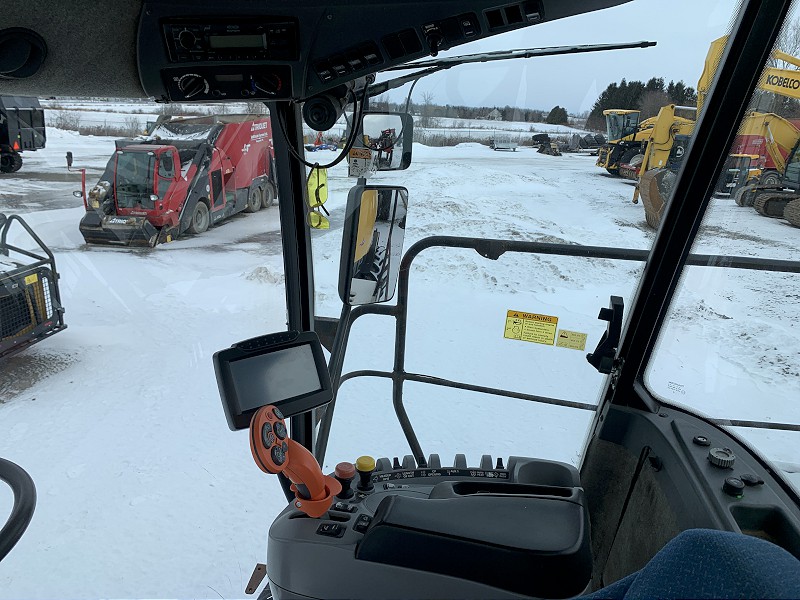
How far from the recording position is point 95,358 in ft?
10.4

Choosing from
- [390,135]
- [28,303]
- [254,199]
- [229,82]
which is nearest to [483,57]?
[390,135]

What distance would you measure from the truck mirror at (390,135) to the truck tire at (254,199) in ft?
1.83

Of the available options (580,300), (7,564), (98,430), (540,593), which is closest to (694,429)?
(580,300)

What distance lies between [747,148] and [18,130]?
2111 mm

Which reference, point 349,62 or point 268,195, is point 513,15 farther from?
point 268,195

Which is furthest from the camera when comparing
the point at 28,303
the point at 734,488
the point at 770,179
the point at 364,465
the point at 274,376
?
the point at 28,303

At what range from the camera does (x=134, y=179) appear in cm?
231

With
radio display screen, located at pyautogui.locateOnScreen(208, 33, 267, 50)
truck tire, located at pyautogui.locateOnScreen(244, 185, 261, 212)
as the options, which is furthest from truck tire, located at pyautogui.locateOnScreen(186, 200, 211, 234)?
radio display screen, located at pyautogui.locateOnScreen(208, 33, 267, 50)

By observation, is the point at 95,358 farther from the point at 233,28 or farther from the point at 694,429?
the point at 694,429

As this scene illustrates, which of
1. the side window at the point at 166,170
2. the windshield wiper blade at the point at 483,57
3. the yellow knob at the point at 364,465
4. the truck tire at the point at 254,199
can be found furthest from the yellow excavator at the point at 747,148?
the side window at the point at 166,170

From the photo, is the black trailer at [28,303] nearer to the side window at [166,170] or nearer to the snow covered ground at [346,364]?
the snow covered ground at [346,364]

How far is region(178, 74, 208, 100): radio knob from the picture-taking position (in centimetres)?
149

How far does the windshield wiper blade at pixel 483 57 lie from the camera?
1481mm

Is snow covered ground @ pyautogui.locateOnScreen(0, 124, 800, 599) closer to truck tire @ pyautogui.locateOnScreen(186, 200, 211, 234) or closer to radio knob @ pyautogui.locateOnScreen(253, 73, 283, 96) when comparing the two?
truck tire @ pyautogui.locateOnScreen(186, 200, 211, 234)
